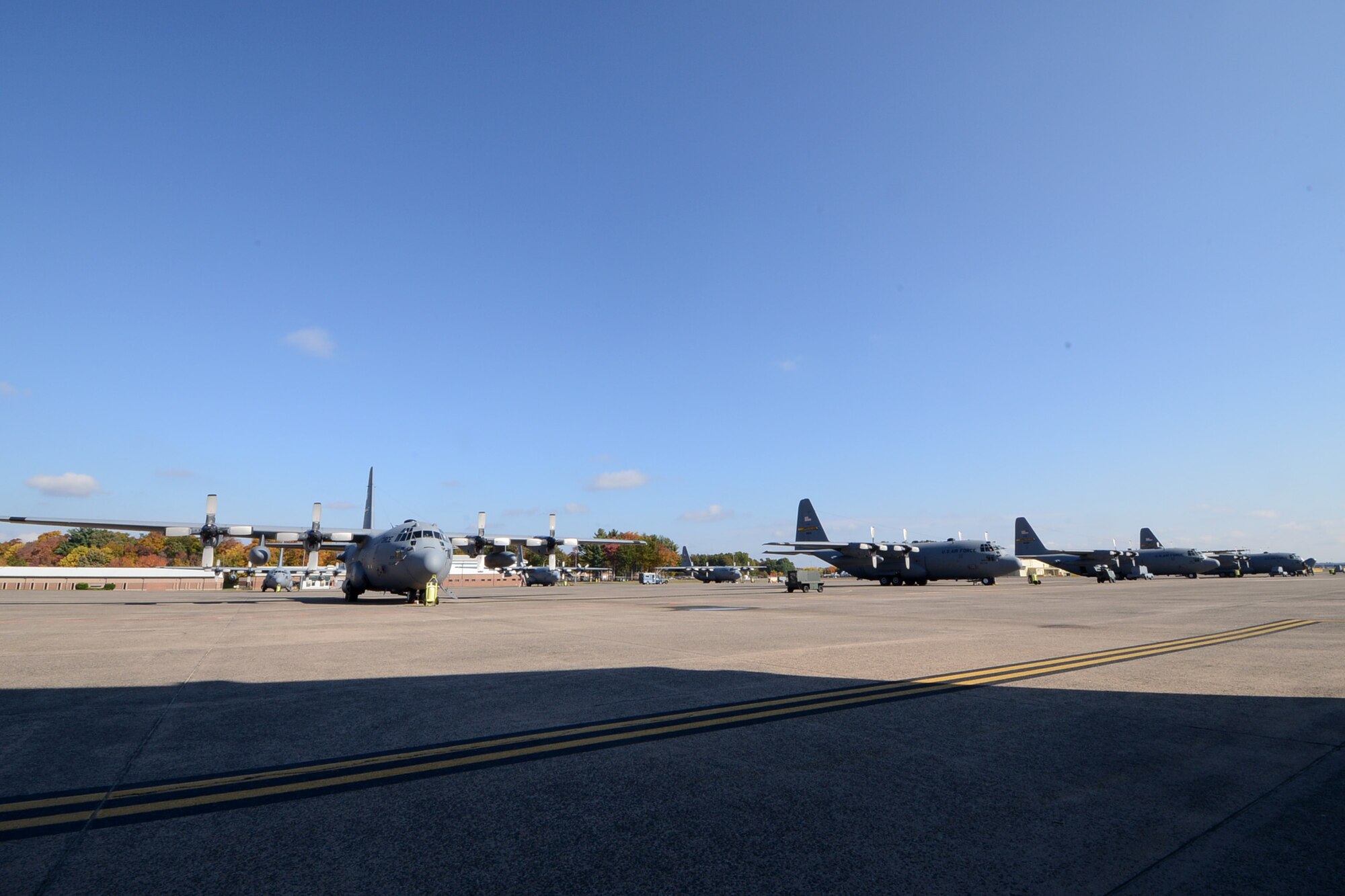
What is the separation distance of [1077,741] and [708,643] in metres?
8.47

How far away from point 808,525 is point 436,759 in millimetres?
64813

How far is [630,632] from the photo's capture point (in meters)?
16.4

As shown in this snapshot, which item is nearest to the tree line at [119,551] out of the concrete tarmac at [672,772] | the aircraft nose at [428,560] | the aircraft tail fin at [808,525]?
the aircraft tail fin at [808,525]

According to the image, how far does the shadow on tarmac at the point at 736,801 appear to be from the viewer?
11.6 ft

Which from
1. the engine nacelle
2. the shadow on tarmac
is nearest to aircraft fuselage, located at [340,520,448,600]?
the engine nacelle

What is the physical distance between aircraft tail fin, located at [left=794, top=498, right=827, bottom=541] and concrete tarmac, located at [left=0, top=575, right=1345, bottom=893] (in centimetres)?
5585

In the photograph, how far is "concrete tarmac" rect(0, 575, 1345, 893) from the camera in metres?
3.61

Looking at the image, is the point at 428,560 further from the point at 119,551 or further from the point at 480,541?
the point at 119,551

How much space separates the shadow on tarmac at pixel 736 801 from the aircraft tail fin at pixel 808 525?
6050cm

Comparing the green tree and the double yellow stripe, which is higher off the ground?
the double yellow stripe

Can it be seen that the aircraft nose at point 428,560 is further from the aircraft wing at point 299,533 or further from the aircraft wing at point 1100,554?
the aircraft wing at point 1100,554

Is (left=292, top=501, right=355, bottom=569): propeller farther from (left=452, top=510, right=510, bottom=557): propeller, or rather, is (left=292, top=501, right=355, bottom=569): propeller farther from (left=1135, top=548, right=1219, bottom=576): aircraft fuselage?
(left=1135, top=548, right=1219, bottom=576): aircraft fuselage

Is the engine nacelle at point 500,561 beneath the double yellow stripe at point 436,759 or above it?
above

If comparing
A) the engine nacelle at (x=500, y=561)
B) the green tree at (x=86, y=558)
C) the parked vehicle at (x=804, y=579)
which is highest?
the engine nacelle at (x=500, y=561)
